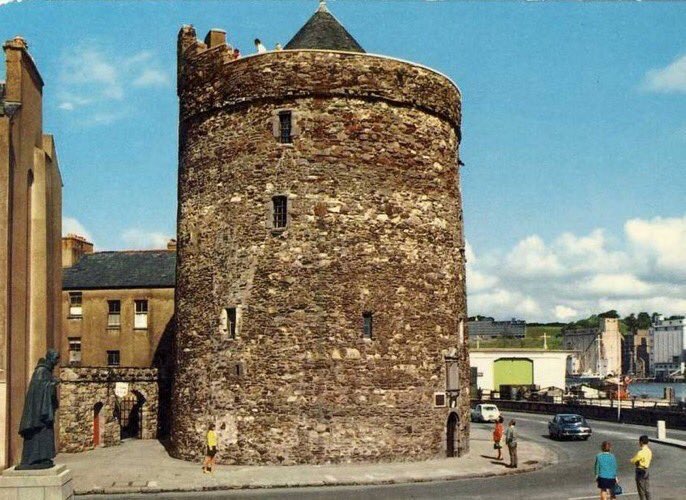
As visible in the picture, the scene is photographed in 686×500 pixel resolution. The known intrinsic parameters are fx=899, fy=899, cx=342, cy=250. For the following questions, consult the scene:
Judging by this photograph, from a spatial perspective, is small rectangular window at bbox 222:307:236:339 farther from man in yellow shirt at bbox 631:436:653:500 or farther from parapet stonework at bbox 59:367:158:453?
man in yellow shirt at bbox 631:436:653:500

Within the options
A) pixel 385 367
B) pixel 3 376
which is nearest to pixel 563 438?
pixel 385 367

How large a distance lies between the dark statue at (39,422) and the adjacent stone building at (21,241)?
6249 millimetres

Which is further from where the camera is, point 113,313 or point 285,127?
point 113,313

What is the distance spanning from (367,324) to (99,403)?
1320 cm

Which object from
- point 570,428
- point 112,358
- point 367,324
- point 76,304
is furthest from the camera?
point 76,304

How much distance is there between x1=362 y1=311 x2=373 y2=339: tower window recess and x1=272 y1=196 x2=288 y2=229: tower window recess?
13.7 feet

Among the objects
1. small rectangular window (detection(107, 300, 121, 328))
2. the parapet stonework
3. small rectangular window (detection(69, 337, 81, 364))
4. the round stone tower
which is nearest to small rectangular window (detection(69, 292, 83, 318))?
small rectangular window (detection(69, 337, 81, 364))

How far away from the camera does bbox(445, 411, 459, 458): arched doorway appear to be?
1298 inches

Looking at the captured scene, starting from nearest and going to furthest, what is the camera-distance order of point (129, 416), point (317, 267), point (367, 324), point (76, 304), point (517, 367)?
point (317, 267)
point (367, 324)
point (129, 416)
point (76, 304)
point (517, 367)

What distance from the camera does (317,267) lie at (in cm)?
3053

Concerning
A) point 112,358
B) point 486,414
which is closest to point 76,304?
point 112,358

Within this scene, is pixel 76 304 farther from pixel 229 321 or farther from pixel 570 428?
pixel 570 428

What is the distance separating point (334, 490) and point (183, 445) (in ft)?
30.2

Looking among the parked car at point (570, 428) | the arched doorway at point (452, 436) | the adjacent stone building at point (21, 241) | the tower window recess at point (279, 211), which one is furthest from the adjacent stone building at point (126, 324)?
the parked car at point (570, 428)
